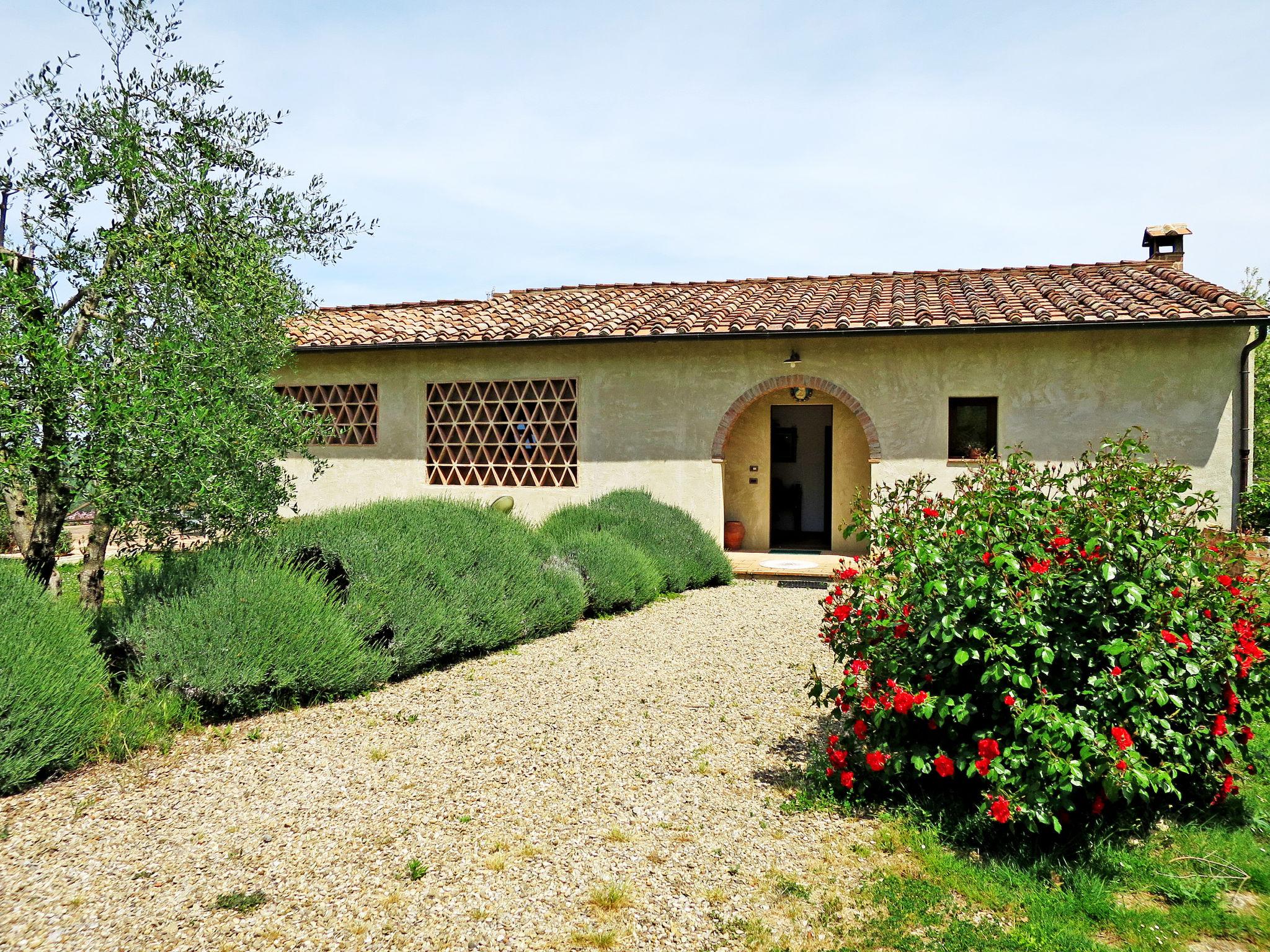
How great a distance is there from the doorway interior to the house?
35 cm

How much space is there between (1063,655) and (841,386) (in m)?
8.26

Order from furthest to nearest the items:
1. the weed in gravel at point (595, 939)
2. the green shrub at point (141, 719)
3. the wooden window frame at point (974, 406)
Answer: the wooden window frame at point (974, 406) → the green shrub at point (141, 719) → the weed in gravel at point (595, 939)

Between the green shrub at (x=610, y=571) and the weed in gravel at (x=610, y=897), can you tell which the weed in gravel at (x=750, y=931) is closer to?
the weed in gravel at (x=610, y=897)

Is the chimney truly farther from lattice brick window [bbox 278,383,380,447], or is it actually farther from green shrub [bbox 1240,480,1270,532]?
lattice brick window [bbox 278,383,380,447]

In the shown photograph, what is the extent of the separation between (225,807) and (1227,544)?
15.4ft

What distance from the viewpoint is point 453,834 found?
11.2ft

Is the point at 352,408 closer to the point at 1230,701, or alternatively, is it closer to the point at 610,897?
the point at 610,897

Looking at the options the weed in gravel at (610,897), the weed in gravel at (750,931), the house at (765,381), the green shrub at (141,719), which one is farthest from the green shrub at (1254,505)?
the green shrub at (141,719)

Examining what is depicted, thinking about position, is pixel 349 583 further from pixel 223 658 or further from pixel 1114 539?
pixel 1114 539

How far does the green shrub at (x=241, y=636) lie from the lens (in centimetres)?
479

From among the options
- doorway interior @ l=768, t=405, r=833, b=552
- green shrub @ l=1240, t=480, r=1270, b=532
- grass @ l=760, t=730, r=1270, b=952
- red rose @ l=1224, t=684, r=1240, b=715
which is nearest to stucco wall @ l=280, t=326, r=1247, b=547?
green shrub @ l=1240, t=480, r=1270, b=532

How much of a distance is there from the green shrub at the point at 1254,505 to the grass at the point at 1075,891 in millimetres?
7620

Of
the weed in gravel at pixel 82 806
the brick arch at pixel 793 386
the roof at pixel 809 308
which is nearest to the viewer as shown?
the weed in gravel at pixel 82 806

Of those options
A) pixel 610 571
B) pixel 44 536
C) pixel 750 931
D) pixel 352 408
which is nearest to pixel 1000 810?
pixel 750 931
